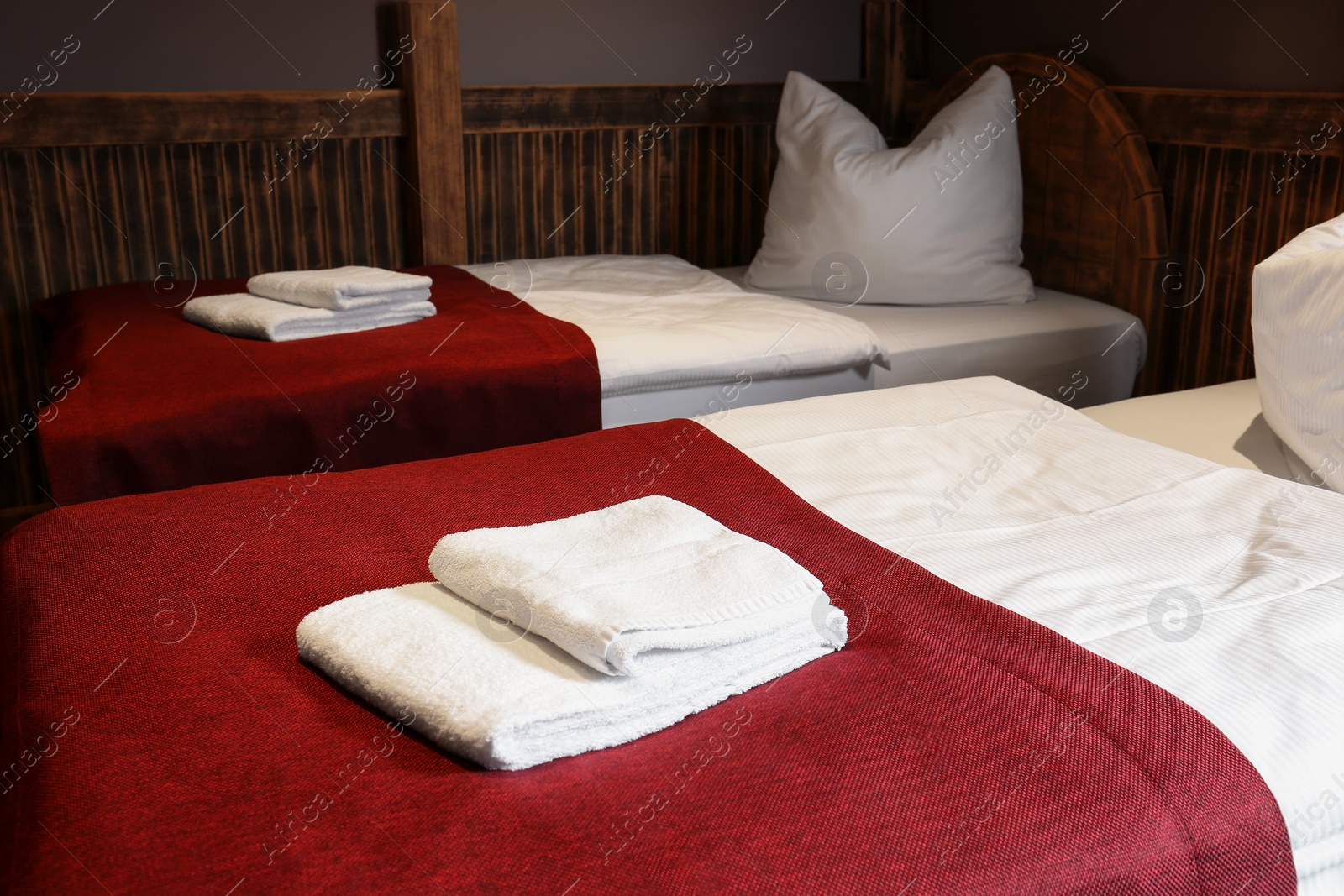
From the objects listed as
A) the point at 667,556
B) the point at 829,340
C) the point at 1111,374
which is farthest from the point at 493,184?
the point at 667,556

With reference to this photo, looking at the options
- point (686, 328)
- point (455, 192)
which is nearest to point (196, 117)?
point (455, 192)

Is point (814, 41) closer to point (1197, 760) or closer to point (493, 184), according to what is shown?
point (493, 184)

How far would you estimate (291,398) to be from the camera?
164 cm

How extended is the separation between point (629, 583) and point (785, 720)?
0.17 m

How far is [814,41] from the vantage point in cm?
299

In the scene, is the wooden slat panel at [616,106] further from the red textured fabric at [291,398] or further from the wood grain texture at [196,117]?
the red textured fabric at [291,398]

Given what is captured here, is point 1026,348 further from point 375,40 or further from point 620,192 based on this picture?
point 375,40

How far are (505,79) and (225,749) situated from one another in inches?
89.2

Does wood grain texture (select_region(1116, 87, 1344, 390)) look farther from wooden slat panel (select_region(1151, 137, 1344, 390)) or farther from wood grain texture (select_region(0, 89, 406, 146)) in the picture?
wood grain texture (select_region(0, 89, 406, 146))

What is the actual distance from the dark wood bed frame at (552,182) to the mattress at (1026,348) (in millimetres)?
81

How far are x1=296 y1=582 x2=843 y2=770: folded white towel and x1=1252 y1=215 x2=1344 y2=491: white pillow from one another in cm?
83

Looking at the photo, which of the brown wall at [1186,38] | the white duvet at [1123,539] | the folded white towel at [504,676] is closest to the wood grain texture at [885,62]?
the brown wall at [1186,38]

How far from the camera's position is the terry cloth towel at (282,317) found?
1886mm

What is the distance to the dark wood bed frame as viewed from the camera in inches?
83.6
